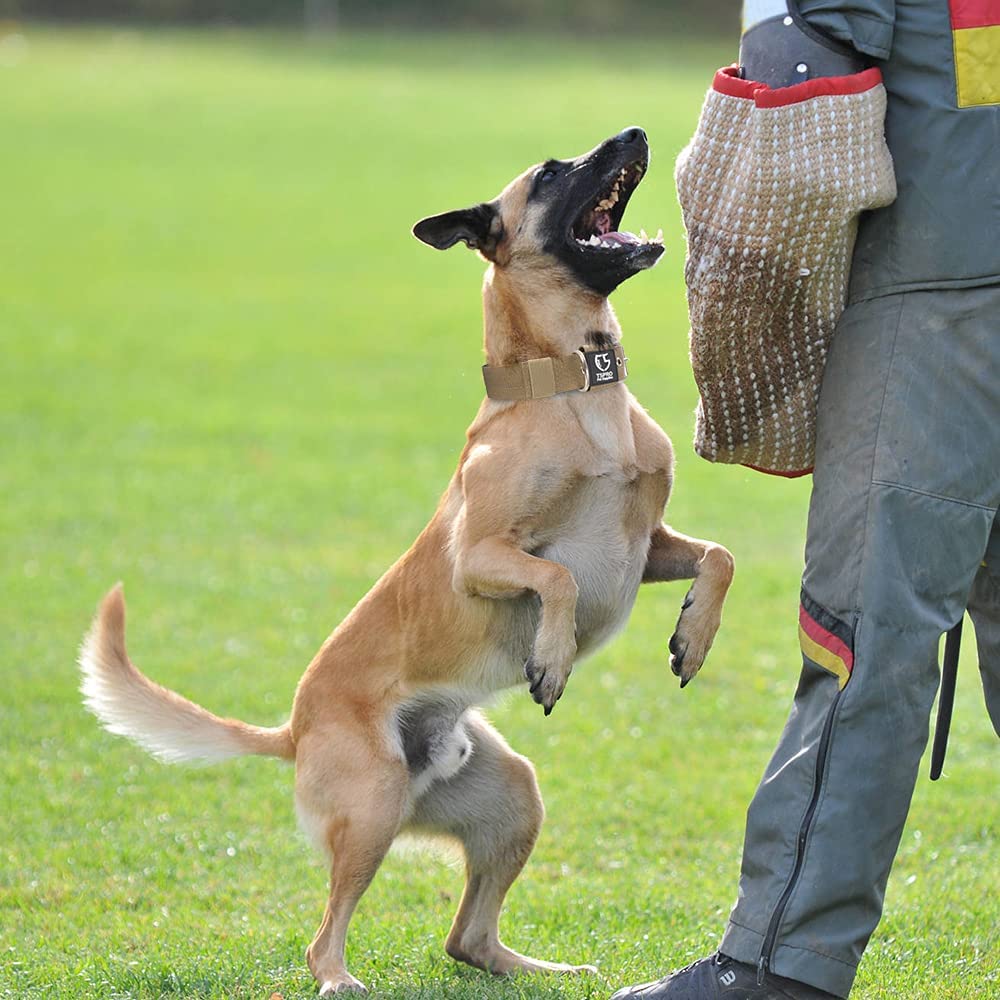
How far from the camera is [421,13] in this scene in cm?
5538

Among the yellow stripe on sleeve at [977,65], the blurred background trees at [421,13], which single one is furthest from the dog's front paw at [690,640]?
the blurred background trees at [421,13]

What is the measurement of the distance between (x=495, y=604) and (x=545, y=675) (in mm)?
349

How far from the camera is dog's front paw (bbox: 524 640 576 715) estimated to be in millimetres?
3488

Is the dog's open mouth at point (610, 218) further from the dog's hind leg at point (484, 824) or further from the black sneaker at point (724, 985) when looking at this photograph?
the black sneaker at point (724, 985)

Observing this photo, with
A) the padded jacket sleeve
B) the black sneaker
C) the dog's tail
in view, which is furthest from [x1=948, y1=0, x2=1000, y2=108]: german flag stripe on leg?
the dog's tail

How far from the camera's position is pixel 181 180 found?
84.7 ft

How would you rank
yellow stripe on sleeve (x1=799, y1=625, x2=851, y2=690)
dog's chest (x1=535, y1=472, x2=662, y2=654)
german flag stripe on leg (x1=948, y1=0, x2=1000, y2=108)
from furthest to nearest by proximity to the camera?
dog's chest (x1=535, y1=472, x2=662, y2=654)
yellow stripe on sleeve (x1=799, y1=625, x2=851, y2=690)
german flag stripe on leg (x1=948, y1=0, x2=1000, y2=108)

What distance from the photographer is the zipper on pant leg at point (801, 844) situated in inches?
113

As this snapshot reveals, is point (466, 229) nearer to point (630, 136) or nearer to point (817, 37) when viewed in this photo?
point (630, 136)

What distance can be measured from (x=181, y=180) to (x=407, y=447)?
54.8 feet

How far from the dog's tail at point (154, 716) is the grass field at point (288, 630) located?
437mm

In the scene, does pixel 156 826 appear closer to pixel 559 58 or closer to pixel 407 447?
pixel 407 447

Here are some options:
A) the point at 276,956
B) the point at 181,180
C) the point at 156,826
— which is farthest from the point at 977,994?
the point at 181,180

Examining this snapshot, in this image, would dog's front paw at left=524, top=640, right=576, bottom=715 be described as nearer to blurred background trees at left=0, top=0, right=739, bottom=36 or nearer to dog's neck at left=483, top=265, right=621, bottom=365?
dog's neck at left=483, top=265, right=621, bottom=365
